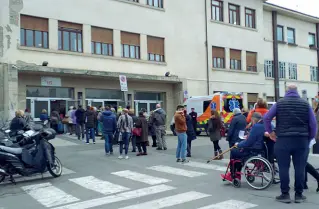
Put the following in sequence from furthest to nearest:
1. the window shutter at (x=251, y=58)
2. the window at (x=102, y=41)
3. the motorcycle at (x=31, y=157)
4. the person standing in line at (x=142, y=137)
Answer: the window shutter at (x=251, y=58)
the window at (x=102, y=41)
the person standing in line at (x=142, y=137)
the motorcycle at (x=31, y=157)

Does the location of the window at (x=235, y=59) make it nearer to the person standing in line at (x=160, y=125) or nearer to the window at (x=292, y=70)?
the window at (x=292, y=70)

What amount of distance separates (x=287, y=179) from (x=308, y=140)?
2.39 ft

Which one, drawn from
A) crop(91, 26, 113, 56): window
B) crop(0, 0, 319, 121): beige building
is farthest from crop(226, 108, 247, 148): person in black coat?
crop(91, 26, 113, 56): window

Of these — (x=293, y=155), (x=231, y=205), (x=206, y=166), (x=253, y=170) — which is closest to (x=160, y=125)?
(x=206, y=166)

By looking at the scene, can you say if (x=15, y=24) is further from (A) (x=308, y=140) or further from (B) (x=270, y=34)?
(B) (x=270, y=34)

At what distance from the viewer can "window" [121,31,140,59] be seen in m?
23.5

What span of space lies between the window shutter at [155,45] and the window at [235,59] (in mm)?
7168

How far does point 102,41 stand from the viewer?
22469 millimetres

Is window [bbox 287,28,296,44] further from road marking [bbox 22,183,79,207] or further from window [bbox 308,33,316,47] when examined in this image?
road marking [bbox 22,183,79,207]

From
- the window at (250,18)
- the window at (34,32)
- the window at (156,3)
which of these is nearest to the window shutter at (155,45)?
the window at (156,3)

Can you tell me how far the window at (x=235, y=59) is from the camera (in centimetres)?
2986

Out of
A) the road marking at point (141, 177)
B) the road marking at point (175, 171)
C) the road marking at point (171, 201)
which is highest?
the road marking at point (175, 171)

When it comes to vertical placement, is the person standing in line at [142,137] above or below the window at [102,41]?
below

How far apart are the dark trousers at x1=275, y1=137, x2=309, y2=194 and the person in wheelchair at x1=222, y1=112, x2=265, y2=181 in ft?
3.94
